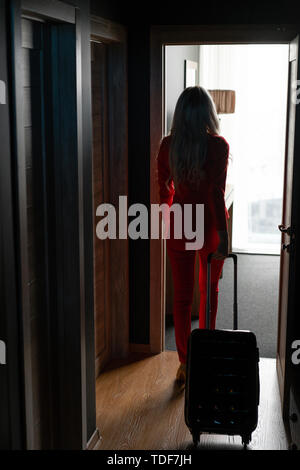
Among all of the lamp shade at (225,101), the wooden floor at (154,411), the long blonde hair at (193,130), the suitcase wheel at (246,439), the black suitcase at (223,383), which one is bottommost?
the wooden floor at (154,411)

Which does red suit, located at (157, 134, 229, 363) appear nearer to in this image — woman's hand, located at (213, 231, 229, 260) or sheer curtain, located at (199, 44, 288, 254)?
woman's hand, located at (213, 231, 229, 260)

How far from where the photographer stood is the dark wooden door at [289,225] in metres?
3.01

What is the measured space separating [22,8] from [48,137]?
589 millimetres

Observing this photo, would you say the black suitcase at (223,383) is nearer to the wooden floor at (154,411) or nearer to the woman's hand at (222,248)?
the wooden floor at (154,411)

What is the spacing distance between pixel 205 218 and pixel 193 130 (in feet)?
1.51

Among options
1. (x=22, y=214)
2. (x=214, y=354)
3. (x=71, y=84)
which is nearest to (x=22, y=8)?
(x=71, y=84)

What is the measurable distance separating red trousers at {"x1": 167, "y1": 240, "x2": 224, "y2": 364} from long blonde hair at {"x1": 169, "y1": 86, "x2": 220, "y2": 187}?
42cm

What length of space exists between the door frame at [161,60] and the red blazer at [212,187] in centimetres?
43

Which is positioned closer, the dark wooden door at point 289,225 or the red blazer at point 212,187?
the dark wooden door at point 289,225

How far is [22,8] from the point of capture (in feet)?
6.49

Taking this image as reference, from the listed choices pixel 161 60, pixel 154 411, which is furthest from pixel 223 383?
pixel 161 60

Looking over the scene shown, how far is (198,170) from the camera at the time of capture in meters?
3.20

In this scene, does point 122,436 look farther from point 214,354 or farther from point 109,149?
point 109,149

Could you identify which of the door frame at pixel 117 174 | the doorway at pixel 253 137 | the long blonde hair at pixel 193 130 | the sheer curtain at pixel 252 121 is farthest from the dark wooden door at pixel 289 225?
the sheer curtain at pixel 252 121
